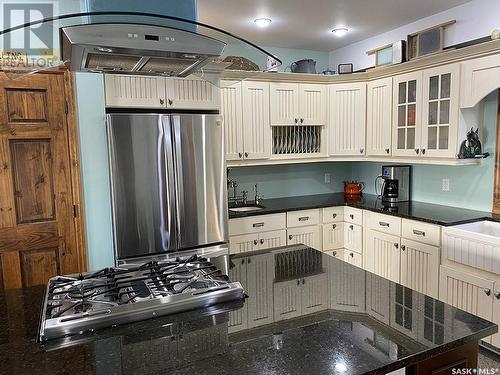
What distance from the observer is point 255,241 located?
11.6 ft

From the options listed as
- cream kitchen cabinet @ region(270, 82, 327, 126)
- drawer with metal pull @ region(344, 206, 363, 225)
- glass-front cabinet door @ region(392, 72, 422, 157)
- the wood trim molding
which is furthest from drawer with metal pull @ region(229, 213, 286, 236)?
the wood trim molding

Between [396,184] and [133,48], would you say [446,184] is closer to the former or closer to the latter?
[396,184]

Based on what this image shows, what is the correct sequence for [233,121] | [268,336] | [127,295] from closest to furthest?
[268,336], [127,295], [233,121]

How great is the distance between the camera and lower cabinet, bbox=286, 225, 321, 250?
3684 millimetres

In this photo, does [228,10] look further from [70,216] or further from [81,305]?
[81,305]

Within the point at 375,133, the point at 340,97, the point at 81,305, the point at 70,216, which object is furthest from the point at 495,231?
the point at 70,216

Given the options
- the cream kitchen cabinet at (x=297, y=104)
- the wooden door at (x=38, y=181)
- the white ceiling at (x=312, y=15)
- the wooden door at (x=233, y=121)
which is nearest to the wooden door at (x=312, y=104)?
the cream kitchen cabinet at (x=297, y=104)

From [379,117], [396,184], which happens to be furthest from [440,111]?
[396,184]

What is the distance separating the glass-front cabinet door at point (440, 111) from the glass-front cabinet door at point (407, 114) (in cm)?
6

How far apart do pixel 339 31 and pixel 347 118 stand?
2.83ft

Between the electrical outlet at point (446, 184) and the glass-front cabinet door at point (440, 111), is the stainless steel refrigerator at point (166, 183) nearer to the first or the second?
the glass-front cabinet door at point (440, 111)

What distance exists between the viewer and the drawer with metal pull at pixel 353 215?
12.2ft

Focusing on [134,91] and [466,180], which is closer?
[134,91]

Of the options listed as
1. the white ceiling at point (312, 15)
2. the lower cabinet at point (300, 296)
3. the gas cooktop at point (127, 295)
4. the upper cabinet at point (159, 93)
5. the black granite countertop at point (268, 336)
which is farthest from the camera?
the white ceiling at point (312, 15)
